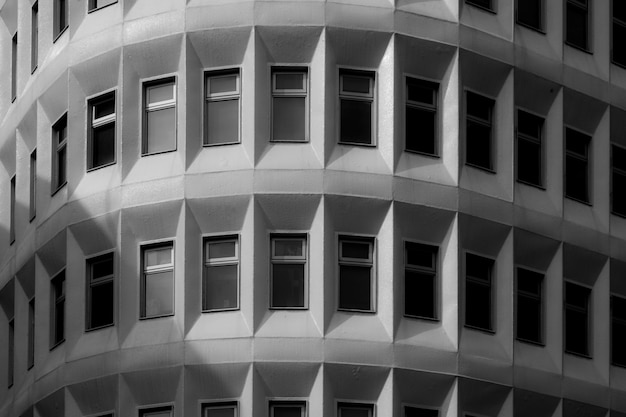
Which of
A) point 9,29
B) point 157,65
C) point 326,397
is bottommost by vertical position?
point 326,397

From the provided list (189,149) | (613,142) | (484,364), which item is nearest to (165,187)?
(189,149)

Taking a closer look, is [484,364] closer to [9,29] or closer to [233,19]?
[233,19]

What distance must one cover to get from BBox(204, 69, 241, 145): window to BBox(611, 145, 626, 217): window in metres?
9.64

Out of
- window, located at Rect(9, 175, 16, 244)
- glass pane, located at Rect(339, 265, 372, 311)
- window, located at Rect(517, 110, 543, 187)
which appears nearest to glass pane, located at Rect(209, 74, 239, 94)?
glass pane, located at Rect(339, 265, 372, 311)

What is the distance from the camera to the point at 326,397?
2019 inches

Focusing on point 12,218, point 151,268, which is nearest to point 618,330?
point 151,268

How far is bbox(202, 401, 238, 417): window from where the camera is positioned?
51469 millimetres

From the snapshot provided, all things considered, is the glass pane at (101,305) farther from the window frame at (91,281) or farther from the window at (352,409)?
the window at (352,409)

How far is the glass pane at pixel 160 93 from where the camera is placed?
53469 millimetres

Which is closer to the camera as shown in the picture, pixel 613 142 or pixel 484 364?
pixel 484 364

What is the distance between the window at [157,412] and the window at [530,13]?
11.7 m

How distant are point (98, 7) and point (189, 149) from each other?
4.39 metres

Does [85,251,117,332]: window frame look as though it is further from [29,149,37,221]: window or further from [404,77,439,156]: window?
[404,77,439,156]: window

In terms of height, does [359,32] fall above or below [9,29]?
below
